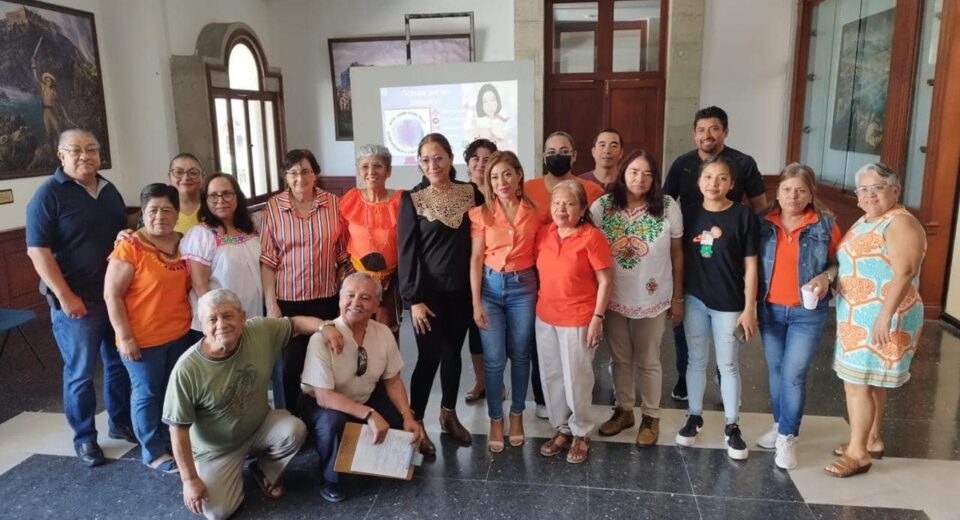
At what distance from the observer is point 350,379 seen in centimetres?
253

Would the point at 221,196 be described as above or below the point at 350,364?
above

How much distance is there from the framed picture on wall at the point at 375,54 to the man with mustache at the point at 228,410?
19.4ft

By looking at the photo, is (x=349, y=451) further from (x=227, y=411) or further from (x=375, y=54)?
(x=375, y=54)

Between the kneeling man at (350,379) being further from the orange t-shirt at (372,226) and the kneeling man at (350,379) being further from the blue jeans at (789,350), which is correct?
the blue jeans at (789,350)

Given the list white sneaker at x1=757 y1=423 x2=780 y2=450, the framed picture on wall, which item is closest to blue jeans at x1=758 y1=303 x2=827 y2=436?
white sneaker at x1=757 y1=423 x2=780 y2=450

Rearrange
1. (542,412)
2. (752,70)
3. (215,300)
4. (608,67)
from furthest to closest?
(608,67), (752,70), (542,412), (215,300)

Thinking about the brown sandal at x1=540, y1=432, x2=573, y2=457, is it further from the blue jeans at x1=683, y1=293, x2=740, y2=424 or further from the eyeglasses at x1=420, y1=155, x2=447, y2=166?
the eyeglasses at x1=420, y1=155, x2=447, y2=166

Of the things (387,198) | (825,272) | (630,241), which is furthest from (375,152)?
(825,272)

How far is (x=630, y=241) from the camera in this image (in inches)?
103

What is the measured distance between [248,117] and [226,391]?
6184mm

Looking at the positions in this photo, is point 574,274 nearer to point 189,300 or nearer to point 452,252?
point 452,252

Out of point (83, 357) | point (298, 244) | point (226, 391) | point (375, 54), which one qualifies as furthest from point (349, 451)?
point (375, 54)

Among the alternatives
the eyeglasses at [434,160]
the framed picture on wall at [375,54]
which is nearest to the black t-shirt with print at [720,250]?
the eyeglasses at [434,160]

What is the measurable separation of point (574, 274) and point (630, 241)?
0.98 ft
